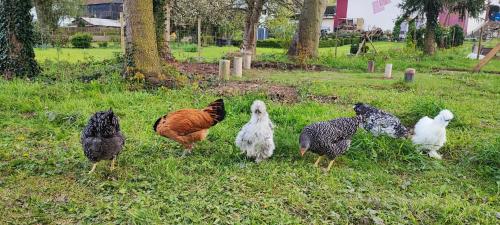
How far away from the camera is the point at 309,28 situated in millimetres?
16453

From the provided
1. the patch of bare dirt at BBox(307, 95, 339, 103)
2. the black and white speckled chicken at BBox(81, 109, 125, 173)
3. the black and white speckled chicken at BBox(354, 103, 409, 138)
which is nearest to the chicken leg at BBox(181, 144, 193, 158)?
the black and white speckled chicken at BBox(81, 109, 125, 173)

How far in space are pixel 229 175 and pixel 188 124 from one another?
848 mm

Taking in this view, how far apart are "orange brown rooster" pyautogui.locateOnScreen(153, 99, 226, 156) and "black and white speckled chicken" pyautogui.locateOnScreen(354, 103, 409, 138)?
6.63 feet

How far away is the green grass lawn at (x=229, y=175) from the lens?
3535mm

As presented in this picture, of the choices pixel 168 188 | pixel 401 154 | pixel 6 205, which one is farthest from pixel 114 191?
pixel 401 154

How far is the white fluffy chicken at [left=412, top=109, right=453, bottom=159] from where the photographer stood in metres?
5.04

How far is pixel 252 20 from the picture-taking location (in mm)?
19500

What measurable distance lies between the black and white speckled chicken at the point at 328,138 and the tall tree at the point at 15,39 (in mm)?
7930

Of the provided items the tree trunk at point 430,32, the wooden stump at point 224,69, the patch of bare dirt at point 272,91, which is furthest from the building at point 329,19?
the patch of bare dirt at point 272,91

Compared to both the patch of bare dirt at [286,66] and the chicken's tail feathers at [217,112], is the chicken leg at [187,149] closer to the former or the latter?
the chicken's tail feathers at [217,112]

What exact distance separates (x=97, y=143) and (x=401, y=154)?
12.1 ft

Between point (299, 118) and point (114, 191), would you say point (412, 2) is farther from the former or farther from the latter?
point (114, 191)

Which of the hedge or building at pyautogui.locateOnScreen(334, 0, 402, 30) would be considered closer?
the hedge

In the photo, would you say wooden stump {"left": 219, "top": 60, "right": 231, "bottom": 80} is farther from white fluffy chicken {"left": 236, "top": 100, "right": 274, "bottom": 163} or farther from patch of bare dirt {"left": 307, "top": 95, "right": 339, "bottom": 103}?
white fluffy chicken {"left": 236, "top": 100, "right": 274, "bottom": 163}
